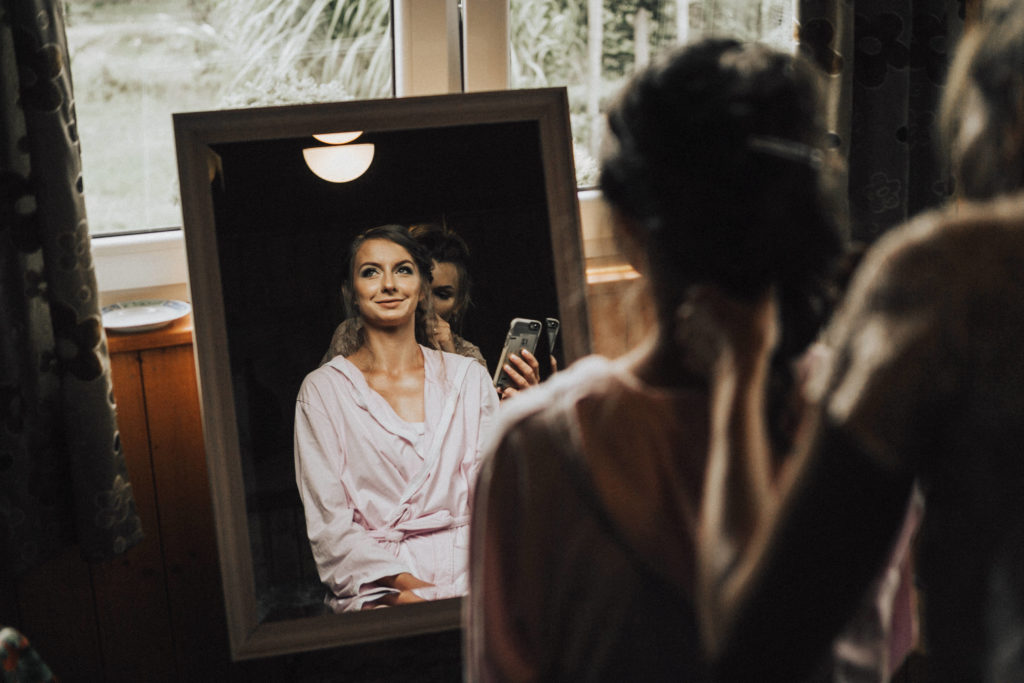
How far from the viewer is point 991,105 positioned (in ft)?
1.58

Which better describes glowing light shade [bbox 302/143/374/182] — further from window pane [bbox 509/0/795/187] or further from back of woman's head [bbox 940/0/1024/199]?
back of woman's head [bbox 940/0/1024/199]

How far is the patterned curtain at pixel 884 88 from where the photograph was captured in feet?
5.48

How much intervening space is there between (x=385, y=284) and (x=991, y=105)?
110 centimetres

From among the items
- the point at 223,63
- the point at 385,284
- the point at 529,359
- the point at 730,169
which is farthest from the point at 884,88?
the point at 730,169

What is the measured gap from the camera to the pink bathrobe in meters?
1.40

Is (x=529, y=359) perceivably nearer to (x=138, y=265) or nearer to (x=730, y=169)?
(x=138, y=265)

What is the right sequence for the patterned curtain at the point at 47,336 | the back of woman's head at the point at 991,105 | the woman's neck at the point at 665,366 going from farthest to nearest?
the patterned curtain at the point at 47,336 → the woman's neck at the point at 665,366 → the back of woman's head at the point at 991,105

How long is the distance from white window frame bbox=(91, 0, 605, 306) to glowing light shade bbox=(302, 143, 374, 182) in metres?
0.38

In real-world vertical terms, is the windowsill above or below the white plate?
above

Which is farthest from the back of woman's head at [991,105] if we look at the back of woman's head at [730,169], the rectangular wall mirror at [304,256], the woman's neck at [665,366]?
the rectangular wall mirror at [304,256]

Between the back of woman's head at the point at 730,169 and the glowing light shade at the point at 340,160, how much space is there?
0.95 m

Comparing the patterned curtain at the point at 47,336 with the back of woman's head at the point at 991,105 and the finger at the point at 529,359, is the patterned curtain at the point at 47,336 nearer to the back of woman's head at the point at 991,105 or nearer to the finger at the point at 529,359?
the finger at the point at 529,359

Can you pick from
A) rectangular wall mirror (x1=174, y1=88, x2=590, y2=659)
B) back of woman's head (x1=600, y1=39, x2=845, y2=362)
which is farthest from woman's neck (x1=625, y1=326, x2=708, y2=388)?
rectangular wall mirror (x1=174, y1=88, x2=590, y2=659)

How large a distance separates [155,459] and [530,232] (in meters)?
0.85
